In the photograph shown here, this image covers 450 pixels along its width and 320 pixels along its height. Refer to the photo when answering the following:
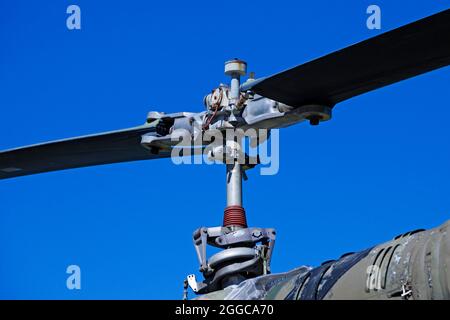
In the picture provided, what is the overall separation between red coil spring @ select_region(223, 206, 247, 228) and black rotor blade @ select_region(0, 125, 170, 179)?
2.08 m

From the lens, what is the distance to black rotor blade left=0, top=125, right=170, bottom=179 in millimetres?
18297

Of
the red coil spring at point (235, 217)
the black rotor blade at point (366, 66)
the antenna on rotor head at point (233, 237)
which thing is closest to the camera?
the black rotor blade at point (366, 66)

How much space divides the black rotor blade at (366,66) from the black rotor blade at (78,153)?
3.67 metres

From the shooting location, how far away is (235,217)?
633 inches

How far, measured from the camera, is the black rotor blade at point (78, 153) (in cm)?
1830

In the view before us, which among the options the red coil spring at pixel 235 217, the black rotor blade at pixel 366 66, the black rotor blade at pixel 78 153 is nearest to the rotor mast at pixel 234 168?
the red coil spring at pixel 235 217

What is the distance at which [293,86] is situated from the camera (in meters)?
14.5

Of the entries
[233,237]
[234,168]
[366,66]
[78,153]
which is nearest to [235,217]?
[233,237]

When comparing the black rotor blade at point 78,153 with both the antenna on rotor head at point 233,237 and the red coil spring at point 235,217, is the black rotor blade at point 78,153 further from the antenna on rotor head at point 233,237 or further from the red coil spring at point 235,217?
the red coil spring at point 235,217

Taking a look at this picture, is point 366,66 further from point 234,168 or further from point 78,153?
point 78,153

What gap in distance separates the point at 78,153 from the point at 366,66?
6607 mm

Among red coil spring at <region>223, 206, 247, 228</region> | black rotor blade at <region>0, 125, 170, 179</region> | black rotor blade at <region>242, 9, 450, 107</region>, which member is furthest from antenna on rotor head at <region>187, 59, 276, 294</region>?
black rotor blade at <region>0, 125, 170, 179</region>
